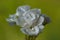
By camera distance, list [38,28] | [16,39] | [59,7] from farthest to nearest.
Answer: [59,7]
[16,39]
[38,28]

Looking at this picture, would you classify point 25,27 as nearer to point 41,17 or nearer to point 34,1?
point 41,17

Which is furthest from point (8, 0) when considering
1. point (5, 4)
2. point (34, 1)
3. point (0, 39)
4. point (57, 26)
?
point (57, 26)

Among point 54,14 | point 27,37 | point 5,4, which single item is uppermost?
point 5,4

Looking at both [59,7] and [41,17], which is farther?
[59,7]

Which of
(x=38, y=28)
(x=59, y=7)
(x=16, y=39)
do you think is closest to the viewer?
(x=38, y=28)

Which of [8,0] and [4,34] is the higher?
[8,0]

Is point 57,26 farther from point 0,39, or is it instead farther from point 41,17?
point 41,17

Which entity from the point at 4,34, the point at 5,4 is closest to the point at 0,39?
the point at 4,34
